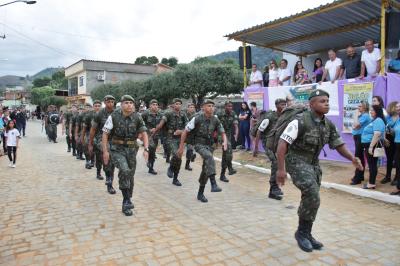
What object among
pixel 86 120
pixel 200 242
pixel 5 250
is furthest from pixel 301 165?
pixel 86 120

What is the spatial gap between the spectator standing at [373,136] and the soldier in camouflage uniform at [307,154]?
3.00m

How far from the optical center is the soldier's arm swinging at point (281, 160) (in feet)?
13.3

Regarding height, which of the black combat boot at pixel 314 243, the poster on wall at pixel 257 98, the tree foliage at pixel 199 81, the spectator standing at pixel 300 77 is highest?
the tree foliage at pixel 199 81

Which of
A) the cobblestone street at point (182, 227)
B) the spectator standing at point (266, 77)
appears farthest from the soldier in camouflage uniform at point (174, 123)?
the spectator standing at point (266, 77)

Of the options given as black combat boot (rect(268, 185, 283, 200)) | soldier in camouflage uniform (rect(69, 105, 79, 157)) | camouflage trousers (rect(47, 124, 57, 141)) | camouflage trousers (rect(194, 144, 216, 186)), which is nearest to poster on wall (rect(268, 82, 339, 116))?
black combat boot (rect(268, 185, 283, 200))

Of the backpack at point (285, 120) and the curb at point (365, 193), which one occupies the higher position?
the backpack at point (285, 120)

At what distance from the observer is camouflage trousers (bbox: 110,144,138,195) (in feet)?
19.6

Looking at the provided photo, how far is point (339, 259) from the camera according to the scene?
13.3 ft

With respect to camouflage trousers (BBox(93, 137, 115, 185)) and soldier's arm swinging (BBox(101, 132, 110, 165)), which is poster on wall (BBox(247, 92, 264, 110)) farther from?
soldier's arm swinging (BBox(101, 132, 110, 165))

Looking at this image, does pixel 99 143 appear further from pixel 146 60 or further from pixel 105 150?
pixel 146 60

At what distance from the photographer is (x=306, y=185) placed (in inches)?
164

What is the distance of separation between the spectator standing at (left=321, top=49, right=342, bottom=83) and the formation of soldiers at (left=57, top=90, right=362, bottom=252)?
316 centimetres

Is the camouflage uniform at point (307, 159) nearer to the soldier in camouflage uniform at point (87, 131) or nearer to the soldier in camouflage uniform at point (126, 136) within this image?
the soldier in camouflage uniform at point (126, 136)

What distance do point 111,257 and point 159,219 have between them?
1519 mm
